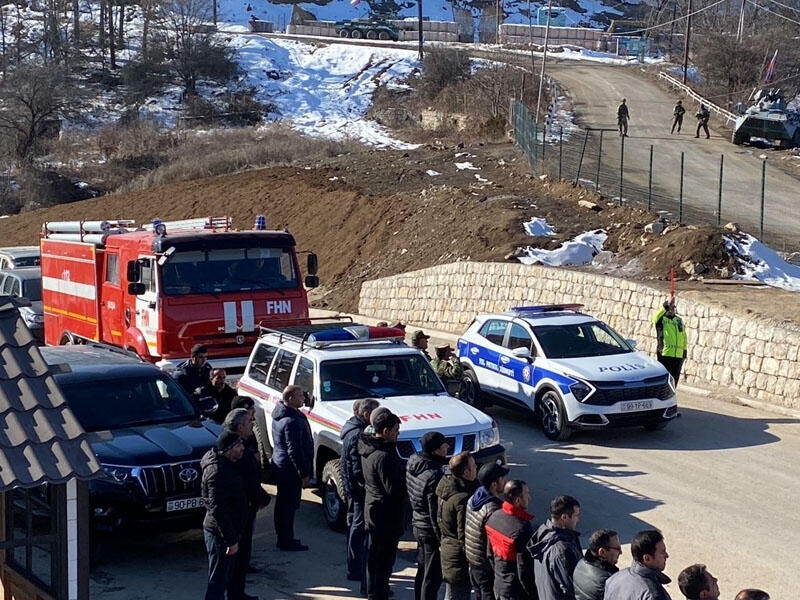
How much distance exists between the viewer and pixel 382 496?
880 centimetres

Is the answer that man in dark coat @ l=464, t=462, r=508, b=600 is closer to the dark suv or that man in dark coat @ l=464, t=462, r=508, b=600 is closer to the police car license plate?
the dark suv

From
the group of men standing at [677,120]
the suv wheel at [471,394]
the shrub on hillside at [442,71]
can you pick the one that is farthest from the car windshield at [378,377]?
the shrub on hillside at [442,71]

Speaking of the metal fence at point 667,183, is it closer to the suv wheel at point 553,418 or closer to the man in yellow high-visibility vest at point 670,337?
the man in yellow high-visibility vest at point 670,337

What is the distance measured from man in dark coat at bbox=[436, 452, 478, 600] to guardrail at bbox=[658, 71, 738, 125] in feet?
140

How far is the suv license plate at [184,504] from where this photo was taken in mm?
10312

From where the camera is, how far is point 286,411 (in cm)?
1030

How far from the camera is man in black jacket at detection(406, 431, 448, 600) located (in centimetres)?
829

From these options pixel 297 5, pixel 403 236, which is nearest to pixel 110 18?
pixel 297 5

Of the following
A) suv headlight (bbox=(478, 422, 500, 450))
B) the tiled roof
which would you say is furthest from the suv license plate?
the tiled roof

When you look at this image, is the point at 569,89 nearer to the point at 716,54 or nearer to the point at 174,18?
the point at 716,54

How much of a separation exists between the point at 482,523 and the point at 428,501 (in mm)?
880

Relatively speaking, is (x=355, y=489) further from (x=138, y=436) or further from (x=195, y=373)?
(x=195, y=373)

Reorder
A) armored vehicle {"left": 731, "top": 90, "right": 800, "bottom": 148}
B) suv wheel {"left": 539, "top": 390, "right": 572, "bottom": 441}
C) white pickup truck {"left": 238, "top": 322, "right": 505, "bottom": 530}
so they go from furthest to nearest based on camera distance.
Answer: armored vehicle {"left": 731, "top": 90, "right": 800, "bottom": 148}
suv wheel {"left": 539, "top": 390, "right": 572, "bottom": 441}
white pickup truck {"left": 238, "top": 322, "right": 505, "bottom": 530}

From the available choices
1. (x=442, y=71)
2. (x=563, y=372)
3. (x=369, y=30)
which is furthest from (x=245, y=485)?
(x=369, y=30)
